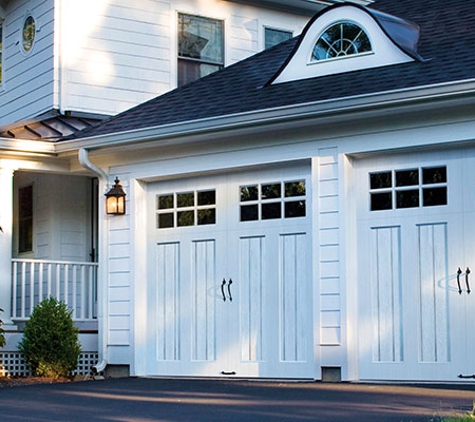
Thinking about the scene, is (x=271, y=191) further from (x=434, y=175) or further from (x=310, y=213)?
(x=434, y=175)

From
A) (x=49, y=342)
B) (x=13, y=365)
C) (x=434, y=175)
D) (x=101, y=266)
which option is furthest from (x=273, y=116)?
(x=13, y=365)

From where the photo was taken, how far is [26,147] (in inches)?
481

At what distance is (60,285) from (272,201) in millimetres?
4067

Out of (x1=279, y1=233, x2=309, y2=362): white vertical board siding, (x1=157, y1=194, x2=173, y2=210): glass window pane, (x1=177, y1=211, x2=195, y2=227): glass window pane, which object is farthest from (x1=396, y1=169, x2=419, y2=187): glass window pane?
(x1=157, y1=194, x2=173, y2=210): glass window pane

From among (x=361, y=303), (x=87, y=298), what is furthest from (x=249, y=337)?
(x=87, y=298)

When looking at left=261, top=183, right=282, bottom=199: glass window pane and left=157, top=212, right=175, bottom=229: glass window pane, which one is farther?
left=157, top=212, right=175, bottom=229: glass window pane

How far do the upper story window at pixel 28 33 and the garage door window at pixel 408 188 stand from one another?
21.6 feet

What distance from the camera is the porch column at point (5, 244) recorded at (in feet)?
40.6

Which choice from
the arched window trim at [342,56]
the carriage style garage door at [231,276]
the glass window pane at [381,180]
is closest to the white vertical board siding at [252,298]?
the carriage style garage door at [231,276]

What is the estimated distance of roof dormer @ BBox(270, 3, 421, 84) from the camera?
10.9 metres

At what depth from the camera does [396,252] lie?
1020 cm

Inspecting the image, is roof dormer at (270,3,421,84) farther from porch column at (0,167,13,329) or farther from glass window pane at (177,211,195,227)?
porch column at (0,167,13,329)

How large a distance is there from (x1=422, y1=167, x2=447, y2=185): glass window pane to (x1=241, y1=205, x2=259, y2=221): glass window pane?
2.02 meters

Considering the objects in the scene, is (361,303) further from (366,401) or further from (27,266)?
(27,266)
